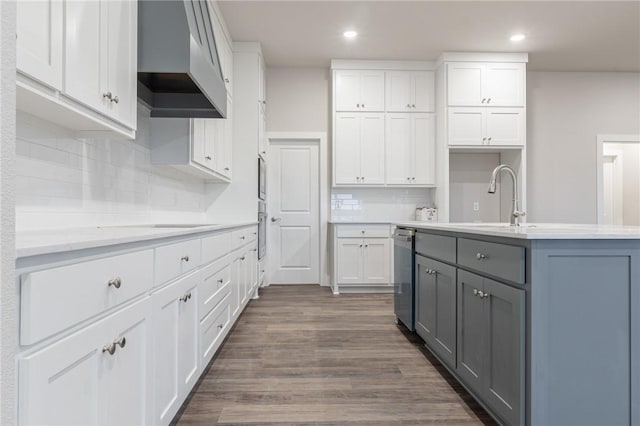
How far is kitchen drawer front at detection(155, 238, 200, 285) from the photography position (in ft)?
4.43

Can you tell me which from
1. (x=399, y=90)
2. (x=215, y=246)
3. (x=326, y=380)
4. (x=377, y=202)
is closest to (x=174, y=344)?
(x=215, y=246)

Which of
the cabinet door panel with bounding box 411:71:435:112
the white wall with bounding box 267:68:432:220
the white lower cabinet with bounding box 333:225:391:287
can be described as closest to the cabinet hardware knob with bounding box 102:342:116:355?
the white lower cabinet with bounding box 333:225:391:287

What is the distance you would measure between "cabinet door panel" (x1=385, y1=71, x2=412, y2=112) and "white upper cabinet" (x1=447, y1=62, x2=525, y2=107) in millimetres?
503

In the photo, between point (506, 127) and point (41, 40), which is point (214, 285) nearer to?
point (41, 40)

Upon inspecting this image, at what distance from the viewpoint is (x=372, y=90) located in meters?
4.53

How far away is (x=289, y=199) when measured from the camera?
16.0ft

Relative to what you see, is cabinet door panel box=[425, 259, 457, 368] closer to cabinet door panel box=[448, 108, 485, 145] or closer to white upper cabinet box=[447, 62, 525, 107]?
cabinet door panel box=[448, 108, 485, 145]

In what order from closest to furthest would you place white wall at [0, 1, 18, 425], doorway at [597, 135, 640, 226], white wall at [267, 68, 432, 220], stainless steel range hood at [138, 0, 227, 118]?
1. white wall at [0, 1, 18, 425]
2. stainless steel range hood at [138, 0, 227, 118]
3. white wall at [267, 68, 432, 220]
4. doorway at [597, 135, 640, 226]

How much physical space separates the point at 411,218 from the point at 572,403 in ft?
11.8

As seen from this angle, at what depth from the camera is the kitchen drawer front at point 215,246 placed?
194cm

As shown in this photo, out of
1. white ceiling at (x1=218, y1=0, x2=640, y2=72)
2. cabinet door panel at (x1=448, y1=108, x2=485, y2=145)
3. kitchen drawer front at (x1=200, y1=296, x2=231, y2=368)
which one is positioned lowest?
kitchen drawer front at (x1=200, y1=296, x2=231, y2=368)

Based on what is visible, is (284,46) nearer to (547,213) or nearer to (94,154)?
(94,154)

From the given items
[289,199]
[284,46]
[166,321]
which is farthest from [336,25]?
[166,321]

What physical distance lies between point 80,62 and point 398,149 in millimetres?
3803
